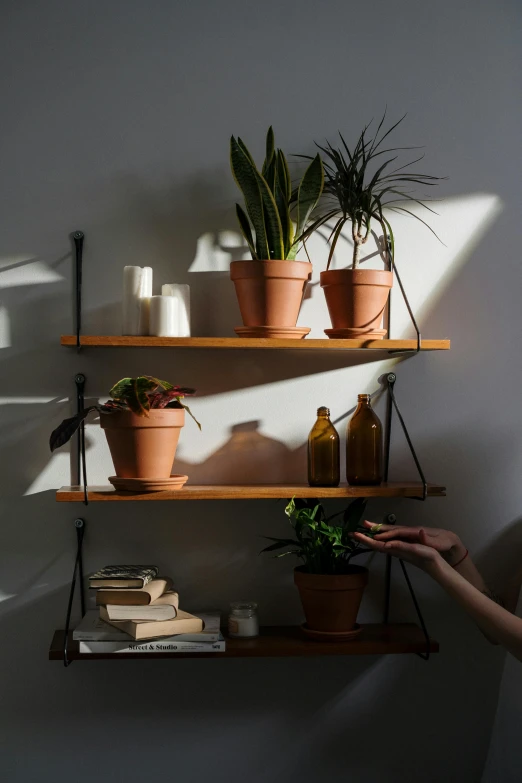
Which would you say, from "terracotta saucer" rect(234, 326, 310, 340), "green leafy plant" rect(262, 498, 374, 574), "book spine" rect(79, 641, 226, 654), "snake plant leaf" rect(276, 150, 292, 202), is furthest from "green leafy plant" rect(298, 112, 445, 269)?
"book spine" rect(79, 641, 226, 654)

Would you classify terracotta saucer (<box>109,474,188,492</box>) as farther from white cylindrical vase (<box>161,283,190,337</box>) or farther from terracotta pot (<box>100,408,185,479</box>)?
white cylindrical vase (<box>161,283,190,337</box>)

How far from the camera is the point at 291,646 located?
1760mm

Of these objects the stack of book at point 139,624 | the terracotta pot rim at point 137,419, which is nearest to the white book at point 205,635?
the stack of book at point 139,624

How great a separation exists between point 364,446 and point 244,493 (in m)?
0.31

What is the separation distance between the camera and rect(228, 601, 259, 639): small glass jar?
71.2 inches

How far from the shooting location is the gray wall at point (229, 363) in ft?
6.13

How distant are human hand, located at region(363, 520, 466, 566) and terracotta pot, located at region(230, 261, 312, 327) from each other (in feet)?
1.63

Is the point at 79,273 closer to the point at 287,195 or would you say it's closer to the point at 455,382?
the point at 287,195

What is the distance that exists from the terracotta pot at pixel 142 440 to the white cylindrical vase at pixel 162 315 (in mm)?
172

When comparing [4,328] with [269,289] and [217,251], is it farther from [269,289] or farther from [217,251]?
[269,289]

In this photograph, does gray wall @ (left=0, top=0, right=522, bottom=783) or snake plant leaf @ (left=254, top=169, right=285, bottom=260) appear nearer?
snake plant leaf @ (left=254, top=169, right=285, bottom=260)

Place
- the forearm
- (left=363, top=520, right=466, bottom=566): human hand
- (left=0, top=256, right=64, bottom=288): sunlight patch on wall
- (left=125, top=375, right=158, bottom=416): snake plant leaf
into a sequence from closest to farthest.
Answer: the forearm < (left=125, top=375, right=158, bottom=416): snake plant leaf < (left=363, top=520, right=466, bottom=566): human hand < (left=0, top=256, right=64, bottom=288): sunlight patch on wall

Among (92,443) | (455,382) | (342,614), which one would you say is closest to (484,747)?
(342,614)

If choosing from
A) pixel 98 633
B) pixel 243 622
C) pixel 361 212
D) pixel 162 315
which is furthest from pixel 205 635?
pixel 361 212
